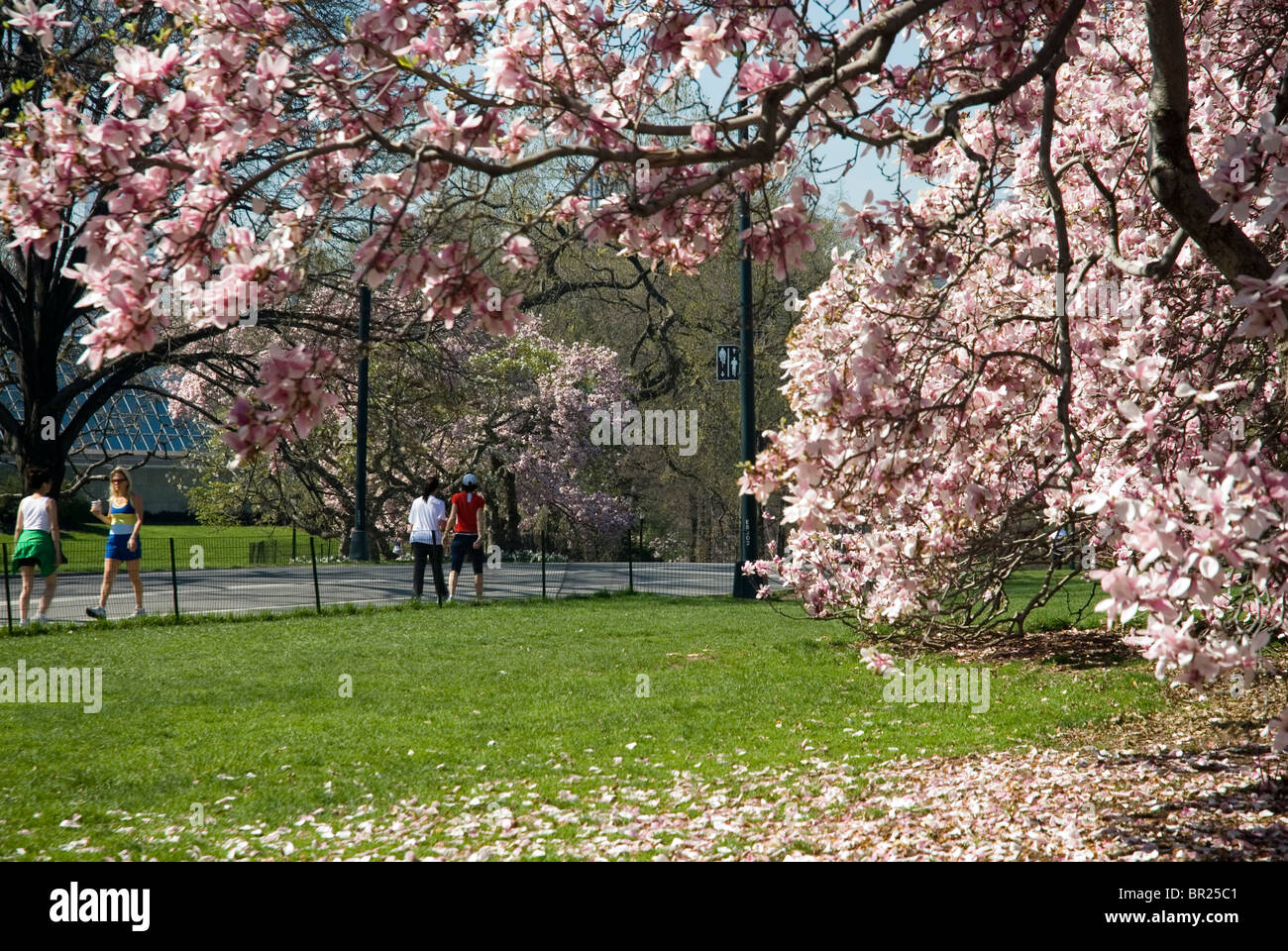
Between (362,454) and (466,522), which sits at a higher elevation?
(362,454)

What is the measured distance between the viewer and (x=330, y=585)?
16.4 meters

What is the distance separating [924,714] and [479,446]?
1893cm

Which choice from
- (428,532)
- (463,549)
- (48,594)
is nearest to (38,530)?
(48,594)

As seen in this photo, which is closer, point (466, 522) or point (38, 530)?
point (38, 530)

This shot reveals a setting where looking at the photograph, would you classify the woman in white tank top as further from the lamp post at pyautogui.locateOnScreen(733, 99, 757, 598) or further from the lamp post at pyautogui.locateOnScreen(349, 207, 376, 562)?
the lamp post at pyautogui.locateOnScreen(733, 99, 757, 598)

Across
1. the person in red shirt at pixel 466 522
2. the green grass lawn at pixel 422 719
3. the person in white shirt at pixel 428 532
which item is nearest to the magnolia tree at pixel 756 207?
the green grass lawn at pixel 422 719

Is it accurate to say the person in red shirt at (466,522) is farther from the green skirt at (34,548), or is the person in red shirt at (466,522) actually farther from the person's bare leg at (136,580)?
the green skirt at (34,548)

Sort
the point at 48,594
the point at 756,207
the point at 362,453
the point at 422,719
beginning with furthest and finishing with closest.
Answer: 1. the point at 362,453
2. the point at 48,594
3. the point at 422,719
4. the point at 756,207

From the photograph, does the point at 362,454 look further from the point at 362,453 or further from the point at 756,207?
the point at 756,207

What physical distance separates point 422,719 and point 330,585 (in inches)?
358

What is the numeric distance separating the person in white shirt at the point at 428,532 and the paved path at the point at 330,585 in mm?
638

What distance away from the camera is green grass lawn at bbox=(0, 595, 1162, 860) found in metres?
5.82
